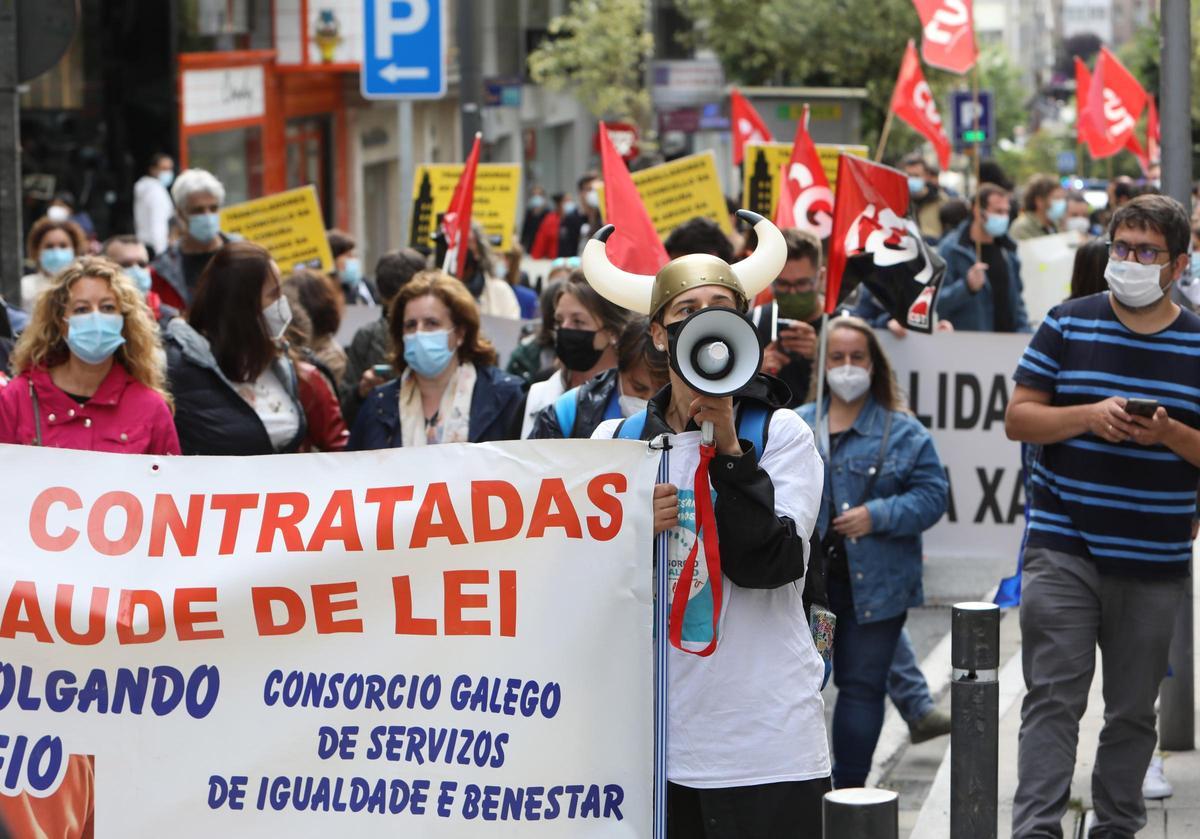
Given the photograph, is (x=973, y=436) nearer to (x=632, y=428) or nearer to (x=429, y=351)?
(x=429, y=351)

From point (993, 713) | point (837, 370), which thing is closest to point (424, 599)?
point (993, 713)

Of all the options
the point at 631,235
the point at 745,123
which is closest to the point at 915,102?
the point at 745,123

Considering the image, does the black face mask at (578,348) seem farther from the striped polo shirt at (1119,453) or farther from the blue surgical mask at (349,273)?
the blue surgical mask at (349,273)

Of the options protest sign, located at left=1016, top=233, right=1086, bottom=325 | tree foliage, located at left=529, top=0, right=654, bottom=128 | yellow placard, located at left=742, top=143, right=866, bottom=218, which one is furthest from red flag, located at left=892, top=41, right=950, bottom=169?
tree foliage, located at left=529, top=0, right=654, bottom=128

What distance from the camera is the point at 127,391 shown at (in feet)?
18.3

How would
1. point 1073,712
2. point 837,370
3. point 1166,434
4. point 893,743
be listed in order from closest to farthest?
point 1166,434 < point 1073,712 < point 837,370 < point 893,743

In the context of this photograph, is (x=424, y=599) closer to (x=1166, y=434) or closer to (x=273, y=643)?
(x=273, y=643)

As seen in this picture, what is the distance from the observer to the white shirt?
21.2m

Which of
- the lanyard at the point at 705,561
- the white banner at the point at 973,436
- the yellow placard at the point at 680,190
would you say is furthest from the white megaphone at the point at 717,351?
the yellow placard at the point at 680,190

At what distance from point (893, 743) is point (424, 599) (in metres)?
3.55

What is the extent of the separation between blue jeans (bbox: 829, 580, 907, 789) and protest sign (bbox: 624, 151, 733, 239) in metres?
4.88

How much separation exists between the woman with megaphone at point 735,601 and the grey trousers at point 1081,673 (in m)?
1.49

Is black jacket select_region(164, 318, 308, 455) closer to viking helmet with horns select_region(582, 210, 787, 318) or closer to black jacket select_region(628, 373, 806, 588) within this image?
viking helmet with horns select_region(582, 210, 787, 318)

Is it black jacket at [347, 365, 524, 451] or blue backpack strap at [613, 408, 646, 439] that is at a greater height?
blue backpack strap at [613, 408, 646, 439]
